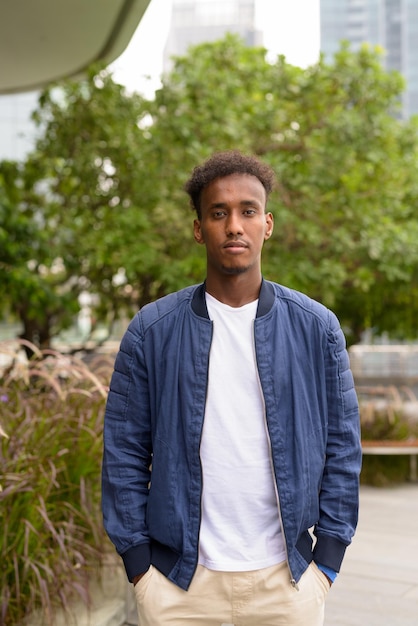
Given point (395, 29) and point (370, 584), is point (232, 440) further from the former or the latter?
point (395, 29)

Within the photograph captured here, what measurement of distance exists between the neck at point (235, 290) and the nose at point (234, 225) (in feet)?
0.43

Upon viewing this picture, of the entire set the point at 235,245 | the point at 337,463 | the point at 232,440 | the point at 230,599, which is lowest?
the point at 230,599

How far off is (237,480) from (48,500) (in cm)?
232

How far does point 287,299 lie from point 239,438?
410 mm

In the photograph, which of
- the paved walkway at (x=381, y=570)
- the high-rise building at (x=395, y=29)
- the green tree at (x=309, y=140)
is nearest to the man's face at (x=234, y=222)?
the paved walkway at (x=381, y=570)

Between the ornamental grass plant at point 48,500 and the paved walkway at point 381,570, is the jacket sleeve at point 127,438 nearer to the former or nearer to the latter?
the ornamental grass plant at point 48,500

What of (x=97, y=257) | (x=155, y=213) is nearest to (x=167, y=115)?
(x=155, y=213)

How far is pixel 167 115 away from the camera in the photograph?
8750mm

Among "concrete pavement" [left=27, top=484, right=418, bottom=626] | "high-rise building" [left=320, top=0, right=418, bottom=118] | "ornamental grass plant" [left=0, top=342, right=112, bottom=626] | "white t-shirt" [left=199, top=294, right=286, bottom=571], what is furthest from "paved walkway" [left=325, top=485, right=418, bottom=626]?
"high-rise building" [left=320, top=0, right=418, bottom=118]

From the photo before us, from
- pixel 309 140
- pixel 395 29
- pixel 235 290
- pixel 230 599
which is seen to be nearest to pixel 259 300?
pixel 235 290

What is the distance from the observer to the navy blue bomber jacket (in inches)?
85.2

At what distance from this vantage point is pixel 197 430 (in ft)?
7.10

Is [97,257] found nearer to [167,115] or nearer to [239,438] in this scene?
[167,115]

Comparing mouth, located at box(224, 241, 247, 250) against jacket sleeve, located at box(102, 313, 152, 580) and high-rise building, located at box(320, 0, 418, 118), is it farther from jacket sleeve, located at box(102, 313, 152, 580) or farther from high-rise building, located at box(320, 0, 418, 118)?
high-rise building, located at box(320, 0, 418, 118)
